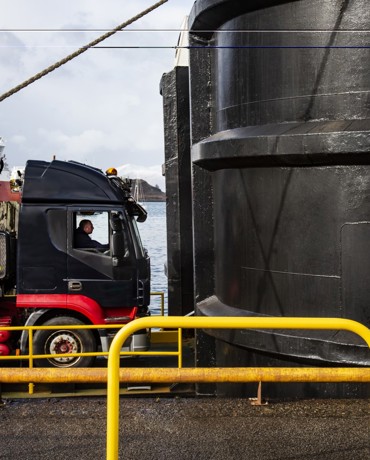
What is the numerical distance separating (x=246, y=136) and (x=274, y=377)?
2745mm

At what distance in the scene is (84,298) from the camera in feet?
29.7

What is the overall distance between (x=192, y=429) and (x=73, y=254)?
13.9 feet

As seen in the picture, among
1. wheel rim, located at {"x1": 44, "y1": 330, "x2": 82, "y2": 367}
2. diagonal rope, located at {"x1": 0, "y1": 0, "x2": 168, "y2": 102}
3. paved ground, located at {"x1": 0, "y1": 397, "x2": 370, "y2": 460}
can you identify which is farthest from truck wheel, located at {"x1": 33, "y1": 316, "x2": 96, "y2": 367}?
diagonal rope, located at {"x1": 0, "y1": 0, "x2": 168, "y2": 102}

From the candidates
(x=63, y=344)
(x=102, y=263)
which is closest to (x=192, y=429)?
(x=63, y=344)

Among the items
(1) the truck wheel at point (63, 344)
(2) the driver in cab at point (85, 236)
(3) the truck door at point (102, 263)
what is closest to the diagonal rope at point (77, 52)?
(3) the truck door at point (102, 263)

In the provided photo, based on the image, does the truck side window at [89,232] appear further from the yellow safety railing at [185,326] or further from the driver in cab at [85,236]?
the yellow safety railing at [185,326]

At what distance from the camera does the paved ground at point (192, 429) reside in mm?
4953

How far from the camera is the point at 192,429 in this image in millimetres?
5449

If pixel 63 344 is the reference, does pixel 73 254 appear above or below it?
above

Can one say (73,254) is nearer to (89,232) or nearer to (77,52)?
(89,232)

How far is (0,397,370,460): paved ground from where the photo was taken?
495cm

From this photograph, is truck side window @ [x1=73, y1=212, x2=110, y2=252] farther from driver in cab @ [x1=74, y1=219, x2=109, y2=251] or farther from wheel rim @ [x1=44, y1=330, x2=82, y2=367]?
wheel rim @ [x1=44, y1=330, x2=82, y2=367]

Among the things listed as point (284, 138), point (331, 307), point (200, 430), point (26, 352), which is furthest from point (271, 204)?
point (26, 352)

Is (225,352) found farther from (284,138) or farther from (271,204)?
(284,138)
